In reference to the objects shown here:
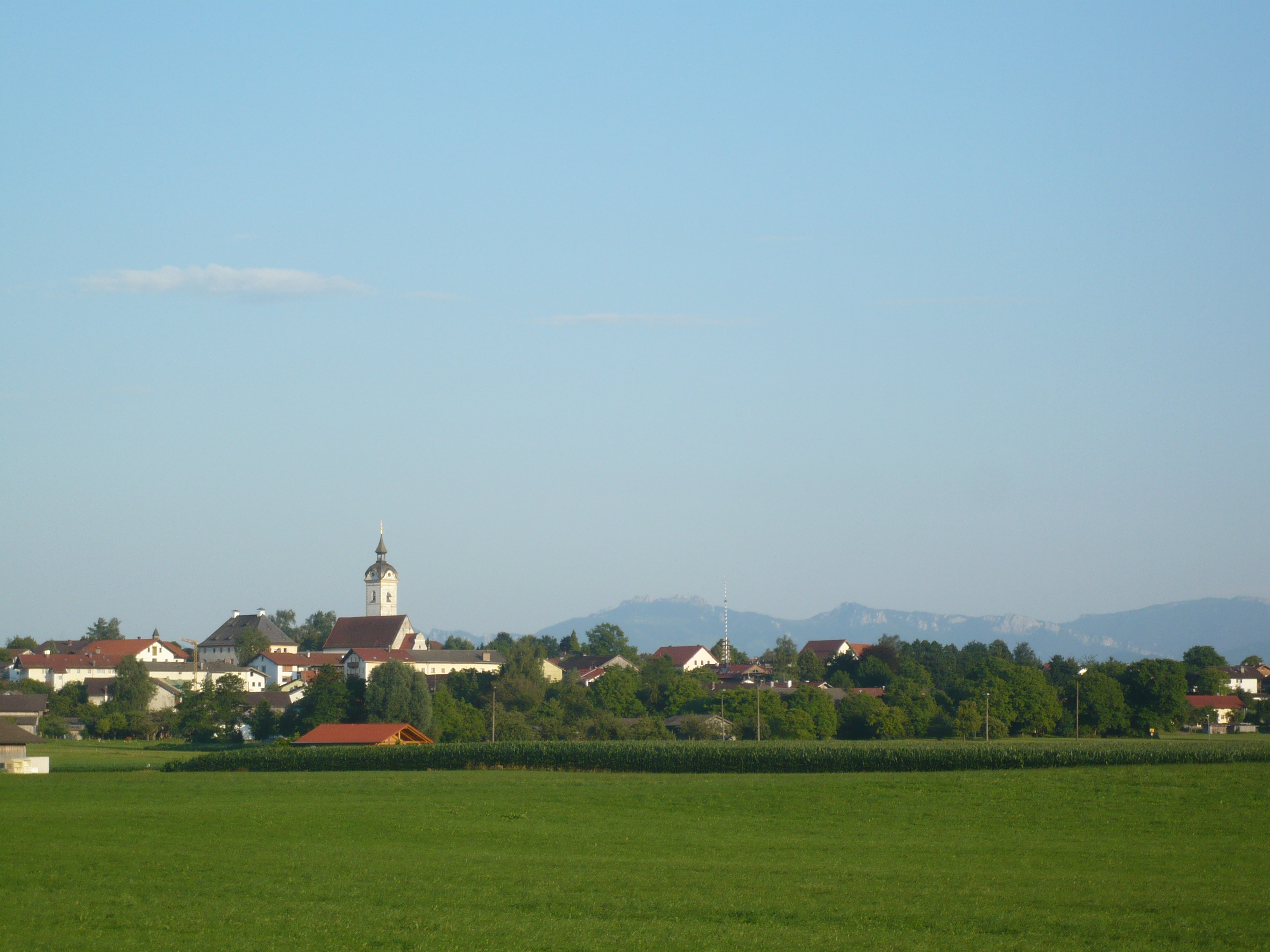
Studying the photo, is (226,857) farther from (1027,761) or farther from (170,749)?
(170,749)

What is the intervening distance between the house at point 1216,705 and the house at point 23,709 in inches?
4569

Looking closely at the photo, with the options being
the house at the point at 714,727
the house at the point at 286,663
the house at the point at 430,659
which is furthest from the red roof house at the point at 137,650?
the house at the point at 714,727

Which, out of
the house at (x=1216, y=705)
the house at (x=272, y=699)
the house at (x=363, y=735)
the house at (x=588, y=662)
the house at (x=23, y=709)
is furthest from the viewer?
the house at (x=588, y=662)

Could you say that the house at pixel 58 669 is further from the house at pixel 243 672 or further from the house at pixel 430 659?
the house at pixel 430 659

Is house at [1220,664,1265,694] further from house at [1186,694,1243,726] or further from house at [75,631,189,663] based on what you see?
house at [75,631,189,663]

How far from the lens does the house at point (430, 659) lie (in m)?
166

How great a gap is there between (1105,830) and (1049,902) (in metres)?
15.7

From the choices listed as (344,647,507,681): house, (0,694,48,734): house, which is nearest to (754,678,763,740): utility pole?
(344,647,507,681): house

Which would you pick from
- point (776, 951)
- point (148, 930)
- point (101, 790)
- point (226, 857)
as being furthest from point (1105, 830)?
point (101, 790)

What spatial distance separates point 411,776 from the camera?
63438mm

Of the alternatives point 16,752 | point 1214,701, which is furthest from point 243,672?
point 1214,701

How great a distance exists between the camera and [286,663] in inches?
7343

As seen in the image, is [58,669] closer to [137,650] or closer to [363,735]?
[137,650]

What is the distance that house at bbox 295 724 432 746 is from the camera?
8300cm
